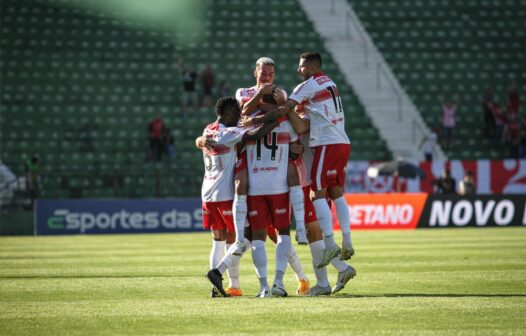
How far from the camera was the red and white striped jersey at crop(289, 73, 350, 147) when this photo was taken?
12.5 m

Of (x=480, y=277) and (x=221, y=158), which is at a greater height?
(x=221, y=158)

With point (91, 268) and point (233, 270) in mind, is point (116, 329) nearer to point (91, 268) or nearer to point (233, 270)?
point (233, 270)

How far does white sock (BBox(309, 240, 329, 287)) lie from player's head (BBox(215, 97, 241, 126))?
1724 mm

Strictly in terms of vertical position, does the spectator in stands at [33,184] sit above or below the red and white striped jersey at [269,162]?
below

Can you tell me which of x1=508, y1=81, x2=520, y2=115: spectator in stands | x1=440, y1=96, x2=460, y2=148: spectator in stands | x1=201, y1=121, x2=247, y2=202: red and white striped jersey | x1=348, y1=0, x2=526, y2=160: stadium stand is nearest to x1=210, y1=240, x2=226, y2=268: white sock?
x1=201, y1=121, x2=247, y2=202: red and white striped jersey

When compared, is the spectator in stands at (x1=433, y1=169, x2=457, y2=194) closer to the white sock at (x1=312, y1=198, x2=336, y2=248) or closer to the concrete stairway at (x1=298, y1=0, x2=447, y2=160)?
the concrete stairway at (x1=298, y1=0, x2=447, y2=160)

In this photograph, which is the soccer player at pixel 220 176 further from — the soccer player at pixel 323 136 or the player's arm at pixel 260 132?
the soccer player at pixel 323 136

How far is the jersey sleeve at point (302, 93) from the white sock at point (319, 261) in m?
1.69

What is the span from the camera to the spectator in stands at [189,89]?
38500 millimetres

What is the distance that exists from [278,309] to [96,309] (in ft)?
6.08

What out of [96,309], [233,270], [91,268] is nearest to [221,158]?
[233,270]

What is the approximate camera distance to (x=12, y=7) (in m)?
43.2

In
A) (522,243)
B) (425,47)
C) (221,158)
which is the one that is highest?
(425,47)

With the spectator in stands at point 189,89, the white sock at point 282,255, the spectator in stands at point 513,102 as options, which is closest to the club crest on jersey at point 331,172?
the white sock at point 282,255
